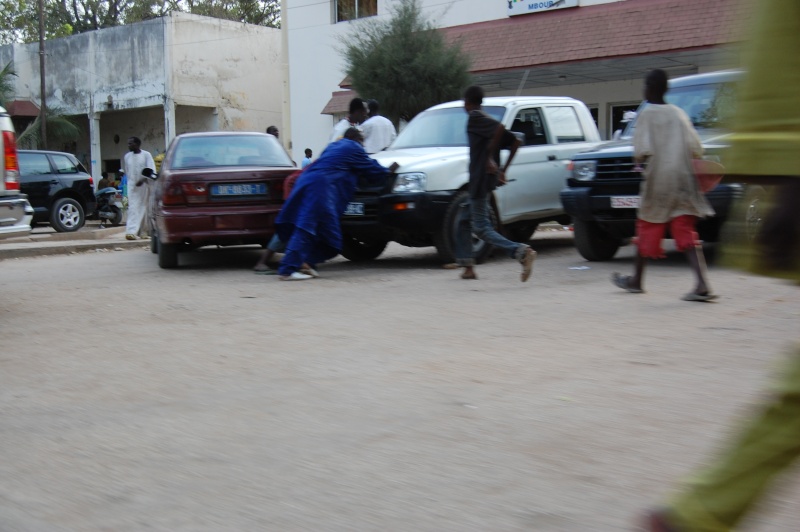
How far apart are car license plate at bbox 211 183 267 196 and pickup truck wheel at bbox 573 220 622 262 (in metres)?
3.50

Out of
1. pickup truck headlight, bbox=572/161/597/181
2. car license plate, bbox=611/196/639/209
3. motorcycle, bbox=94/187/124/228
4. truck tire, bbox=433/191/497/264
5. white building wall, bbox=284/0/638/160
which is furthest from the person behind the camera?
white building wall, bbox=284/0/638/160

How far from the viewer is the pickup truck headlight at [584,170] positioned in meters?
8.77

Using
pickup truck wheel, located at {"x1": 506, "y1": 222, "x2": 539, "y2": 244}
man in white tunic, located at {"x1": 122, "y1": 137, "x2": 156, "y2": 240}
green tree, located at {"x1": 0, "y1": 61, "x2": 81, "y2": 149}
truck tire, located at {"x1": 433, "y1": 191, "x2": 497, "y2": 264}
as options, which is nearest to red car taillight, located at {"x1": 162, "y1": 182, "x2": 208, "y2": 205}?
truck tire, located at {"x1": 433, "y1": 191, "x2": 497, "y2": 264}

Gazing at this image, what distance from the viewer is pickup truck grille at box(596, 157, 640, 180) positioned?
851cm

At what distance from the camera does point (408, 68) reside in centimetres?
2117

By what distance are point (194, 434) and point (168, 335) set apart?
2386 mm

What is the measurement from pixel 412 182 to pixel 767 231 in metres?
7.25

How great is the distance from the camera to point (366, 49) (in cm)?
2200

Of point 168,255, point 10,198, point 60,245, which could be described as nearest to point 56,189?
point 60,245

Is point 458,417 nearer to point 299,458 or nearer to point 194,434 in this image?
point 299,458

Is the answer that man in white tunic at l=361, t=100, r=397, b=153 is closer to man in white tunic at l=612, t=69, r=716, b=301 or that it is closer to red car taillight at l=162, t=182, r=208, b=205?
red car taillight at l=162, t=182, r=208, b=205

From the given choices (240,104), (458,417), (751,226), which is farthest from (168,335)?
(240,104)

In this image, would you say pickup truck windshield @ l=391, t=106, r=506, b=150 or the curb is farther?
the curb

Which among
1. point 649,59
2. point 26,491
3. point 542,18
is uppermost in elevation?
point 542,18
